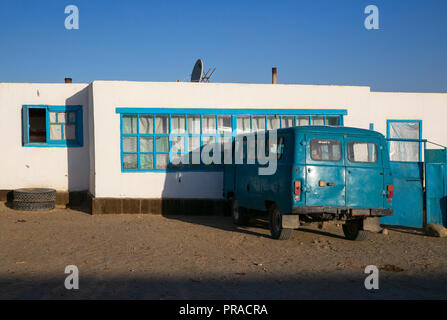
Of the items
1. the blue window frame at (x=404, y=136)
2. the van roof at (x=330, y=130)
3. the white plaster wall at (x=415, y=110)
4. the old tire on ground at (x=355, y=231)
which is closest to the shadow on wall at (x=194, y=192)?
the old tire on ground at (x=355, y=231)

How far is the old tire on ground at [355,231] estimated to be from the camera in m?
8.48

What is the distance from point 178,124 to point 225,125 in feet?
4.26

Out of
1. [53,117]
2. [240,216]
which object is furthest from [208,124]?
[53,117]

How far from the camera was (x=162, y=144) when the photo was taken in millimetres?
12016

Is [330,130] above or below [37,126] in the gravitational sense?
below

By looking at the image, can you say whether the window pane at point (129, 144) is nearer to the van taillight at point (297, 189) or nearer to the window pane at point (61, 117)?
the window pane at point (61, 117)

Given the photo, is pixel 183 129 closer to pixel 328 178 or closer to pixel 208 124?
pixel 208 124

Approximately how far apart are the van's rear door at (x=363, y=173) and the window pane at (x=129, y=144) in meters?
6.01

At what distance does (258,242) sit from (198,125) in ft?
15.5

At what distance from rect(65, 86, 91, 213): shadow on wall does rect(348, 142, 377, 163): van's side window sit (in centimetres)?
810

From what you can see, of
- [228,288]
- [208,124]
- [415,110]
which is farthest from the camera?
[415,110]

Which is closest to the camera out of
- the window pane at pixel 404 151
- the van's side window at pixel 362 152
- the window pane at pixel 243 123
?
the van's side window at pixel 362 152

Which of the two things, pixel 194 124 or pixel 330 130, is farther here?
pixel 194 124
